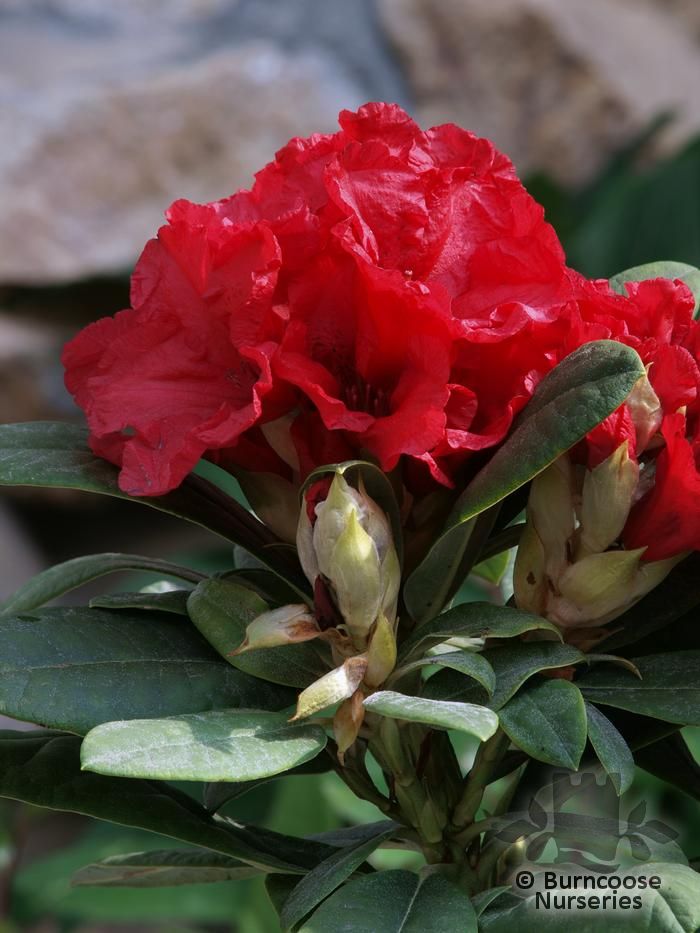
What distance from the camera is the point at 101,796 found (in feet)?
2.08

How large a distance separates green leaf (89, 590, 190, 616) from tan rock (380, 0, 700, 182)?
8.40 ft

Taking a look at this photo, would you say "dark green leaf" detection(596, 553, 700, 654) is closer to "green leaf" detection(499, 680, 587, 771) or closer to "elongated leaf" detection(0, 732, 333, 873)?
"green leaf" detection(499, 680, 587, 771)

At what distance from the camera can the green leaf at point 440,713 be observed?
48 cm

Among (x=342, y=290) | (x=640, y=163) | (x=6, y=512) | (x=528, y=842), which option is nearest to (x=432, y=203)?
(x=342, y=290)

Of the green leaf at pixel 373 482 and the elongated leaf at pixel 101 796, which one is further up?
the green leaf at pixel 373 482

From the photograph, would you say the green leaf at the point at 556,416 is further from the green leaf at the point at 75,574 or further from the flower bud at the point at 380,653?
the green leaf at the point at 75,574

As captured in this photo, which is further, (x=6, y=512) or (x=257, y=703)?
(x=6, y=512)

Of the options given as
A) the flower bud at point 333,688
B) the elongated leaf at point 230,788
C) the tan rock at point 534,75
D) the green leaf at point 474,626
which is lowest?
the tan rock at point 534,75

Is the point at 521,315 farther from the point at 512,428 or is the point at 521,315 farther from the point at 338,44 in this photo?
the point at 338,44

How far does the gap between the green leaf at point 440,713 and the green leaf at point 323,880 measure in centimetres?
11

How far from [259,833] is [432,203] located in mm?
374

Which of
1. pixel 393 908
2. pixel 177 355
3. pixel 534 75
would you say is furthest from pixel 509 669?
pixel 534 75

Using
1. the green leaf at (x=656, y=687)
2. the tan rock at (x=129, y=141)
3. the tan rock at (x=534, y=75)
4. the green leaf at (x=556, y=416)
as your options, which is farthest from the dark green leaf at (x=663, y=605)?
the tan rock at (x=534, y=75)

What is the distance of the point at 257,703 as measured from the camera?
23.7 inches
